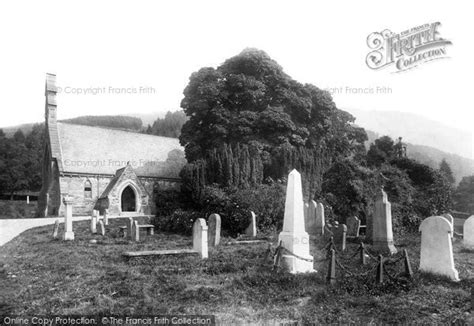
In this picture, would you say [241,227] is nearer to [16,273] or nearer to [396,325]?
[16,273]

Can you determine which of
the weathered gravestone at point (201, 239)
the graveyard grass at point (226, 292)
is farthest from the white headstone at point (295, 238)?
the weathered gravestone at point (201, 239)

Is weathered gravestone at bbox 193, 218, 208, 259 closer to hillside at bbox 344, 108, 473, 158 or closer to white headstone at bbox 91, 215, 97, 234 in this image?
white headstone at bbox 91, 215, 97, 234

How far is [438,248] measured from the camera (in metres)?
8.23

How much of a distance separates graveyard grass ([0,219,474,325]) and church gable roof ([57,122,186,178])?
22.3 metres

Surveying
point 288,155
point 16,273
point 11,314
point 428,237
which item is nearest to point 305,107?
point 288,155

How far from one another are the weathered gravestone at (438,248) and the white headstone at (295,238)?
2.52 meters

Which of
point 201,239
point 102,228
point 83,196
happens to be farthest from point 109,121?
point 201,239

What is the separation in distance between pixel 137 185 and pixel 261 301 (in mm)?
24864

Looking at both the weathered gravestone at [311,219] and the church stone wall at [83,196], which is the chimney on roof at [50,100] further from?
the weathered gravestone at [311,219]

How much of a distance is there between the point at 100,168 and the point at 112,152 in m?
2.39

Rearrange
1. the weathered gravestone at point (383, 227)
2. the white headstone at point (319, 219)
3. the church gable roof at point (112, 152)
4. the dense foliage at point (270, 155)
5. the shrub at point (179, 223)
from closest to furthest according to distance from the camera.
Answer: the weathered gravestone at point (383, 227) → the white headstone at point (319, 219) → the shrub at point (179, 223) → the dense foliage at point (270, 155) → the church gable roof at point (112, 152)

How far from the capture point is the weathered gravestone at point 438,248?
26.3ft

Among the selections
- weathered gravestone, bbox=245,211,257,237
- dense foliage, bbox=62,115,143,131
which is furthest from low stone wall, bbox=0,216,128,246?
dense foliage, bbox=62,115,143,131

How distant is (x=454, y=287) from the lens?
7379mm
